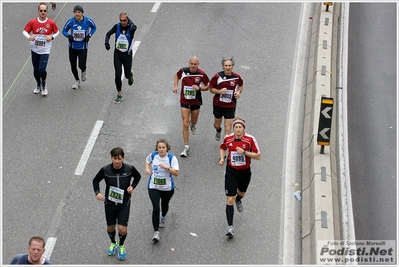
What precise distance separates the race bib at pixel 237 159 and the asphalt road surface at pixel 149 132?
1.09 metres

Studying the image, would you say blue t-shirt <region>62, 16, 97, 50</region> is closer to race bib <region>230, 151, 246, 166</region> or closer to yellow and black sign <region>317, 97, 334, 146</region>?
yellow and black sign <region>317, 97, 334, 146</region>

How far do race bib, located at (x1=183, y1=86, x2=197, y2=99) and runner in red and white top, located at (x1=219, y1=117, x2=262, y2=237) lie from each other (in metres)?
2.15

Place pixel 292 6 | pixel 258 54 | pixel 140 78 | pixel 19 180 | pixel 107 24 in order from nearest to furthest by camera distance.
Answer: pixel 19 180 < pixel 140 78 < pixel 258 54 < pixel 107 24 < pixel 292 6

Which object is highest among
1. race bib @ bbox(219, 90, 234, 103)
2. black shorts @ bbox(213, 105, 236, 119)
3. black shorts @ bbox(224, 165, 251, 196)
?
race bib @ bbox(219, 90, 234, 103)

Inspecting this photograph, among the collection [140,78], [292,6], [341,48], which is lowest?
[140,78]

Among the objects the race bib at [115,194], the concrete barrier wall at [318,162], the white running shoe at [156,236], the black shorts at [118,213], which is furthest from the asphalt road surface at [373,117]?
the race bib at [115,194]

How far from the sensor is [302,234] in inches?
496

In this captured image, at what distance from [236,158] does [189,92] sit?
98.3 inches

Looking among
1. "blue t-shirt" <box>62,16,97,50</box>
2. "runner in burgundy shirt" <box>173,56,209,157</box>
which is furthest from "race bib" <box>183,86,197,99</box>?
"blue t-shirt" <box>62,16,97,50</box>

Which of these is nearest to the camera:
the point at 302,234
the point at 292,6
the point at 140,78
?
the point at 302,234

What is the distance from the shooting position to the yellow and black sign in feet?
45.8

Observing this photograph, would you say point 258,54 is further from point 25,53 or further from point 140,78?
point 25,53

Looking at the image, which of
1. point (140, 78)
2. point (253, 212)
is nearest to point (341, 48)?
point (140, 78)

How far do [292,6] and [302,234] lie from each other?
11.4 metres
